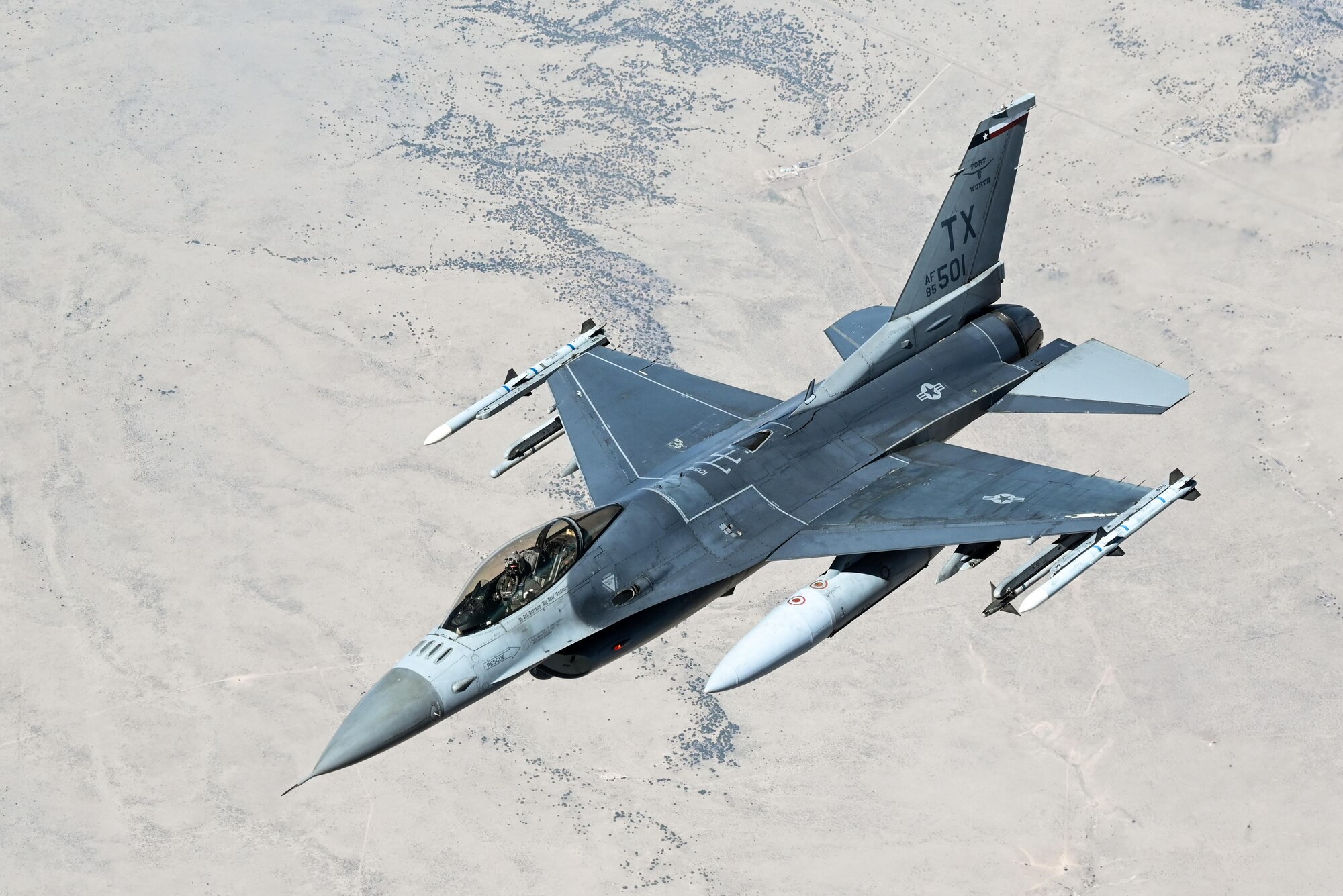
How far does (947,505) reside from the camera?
→ 3366 centimetres

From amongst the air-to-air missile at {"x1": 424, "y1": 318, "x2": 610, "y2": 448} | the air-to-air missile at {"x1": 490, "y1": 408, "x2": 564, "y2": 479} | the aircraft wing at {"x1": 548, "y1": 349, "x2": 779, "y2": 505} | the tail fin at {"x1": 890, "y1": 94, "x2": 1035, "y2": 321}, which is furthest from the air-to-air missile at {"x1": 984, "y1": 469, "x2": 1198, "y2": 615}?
the air-to-air missile at {"x1": 424, "y1": 318, "x2": 610, "y2": 448}

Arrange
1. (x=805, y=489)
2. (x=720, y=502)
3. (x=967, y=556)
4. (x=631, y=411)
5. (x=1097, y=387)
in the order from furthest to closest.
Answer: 1. (x=631, y=411)
2. (x=1097, y=387)
3. (x=805, y=489)
4. (x=967, y=556)
5. (x=720, y=502)

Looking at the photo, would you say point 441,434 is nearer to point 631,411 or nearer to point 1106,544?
point 631,411

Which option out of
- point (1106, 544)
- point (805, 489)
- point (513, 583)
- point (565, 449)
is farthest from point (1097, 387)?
point (565, 449)

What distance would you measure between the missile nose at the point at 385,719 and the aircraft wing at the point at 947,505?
8255mm

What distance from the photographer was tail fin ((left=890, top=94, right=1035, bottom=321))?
3659 centimetres

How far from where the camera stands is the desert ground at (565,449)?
5228cm

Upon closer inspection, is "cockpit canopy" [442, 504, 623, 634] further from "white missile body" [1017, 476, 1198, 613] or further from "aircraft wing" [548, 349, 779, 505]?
"white missile body" [1017, 476, 1198, 613]

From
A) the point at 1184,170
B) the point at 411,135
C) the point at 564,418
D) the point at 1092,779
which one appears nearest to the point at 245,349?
the point at 411,135

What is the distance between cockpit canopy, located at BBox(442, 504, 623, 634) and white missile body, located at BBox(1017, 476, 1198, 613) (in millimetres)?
8859

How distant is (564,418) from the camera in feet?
124

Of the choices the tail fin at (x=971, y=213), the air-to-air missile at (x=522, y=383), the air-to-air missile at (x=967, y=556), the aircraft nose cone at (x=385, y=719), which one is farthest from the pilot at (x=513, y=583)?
the tail fin at (x=971, y=213)

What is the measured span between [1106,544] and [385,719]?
48.6ft

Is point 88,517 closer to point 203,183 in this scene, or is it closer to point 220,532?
point 220,532
